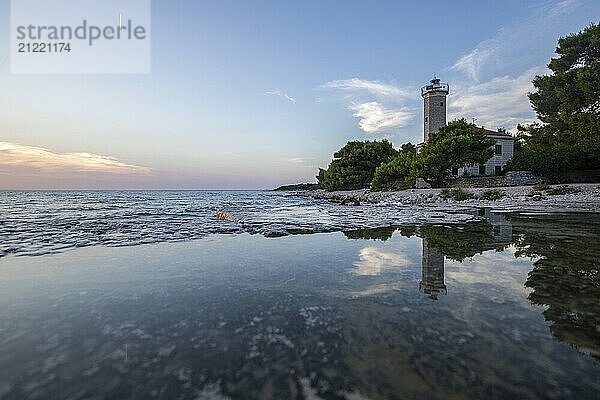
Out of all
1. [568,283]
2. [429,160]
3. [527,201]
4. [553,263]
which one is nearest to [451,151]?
[429,160]

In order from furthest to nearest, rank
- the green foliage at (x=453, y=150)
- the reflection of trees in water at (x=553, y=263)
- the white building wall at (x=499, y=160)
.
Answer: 1. the white building wall at (x=499, y=160)
2. the green foliage at (x=453, y=150)
3. the reflection of trees in water at (x=553, y=263)

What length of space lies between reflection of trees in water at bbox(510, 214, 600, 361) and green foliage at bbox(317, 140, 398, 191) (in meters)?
46.0

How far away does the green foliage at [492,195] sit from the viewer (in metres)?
22.4

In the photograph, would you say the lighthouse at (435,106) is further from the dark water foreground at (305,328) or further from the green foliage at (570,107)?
the dark water foreground at (305,328)

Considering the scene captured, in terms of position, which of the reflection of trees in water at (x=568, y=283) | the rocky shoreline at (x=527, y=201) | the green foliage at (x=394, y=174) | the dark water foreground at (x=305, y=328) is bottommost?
the dark water foreground at (x=305, y=328)

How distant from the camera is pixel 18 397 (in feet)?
5.90

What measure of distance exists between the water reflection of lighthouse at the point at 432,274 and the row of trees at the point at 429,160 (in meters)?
29.1

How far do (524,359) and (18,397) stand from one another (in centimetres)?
315

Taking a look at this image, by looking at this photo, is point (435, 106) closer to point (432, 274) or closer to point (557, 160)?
point (557, 160)

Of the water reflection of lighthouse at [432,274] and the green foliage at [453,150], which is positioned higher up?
the green foliage at [453,150]

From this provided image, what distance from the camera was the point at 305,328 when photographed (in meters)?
2.71

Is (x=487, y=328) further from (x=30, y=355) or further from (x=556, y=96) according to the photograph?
(x=556, y=96)

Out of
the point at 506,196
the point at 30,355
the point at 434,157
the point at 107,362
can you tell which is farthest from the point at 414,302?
the point at 434,157

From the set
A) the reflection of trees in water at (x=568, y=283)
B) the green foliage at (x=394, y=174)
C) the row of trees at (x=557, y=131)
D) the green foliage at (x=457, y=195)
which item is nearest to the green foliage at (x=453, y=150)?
the row of trees at (x=557, y=131)
